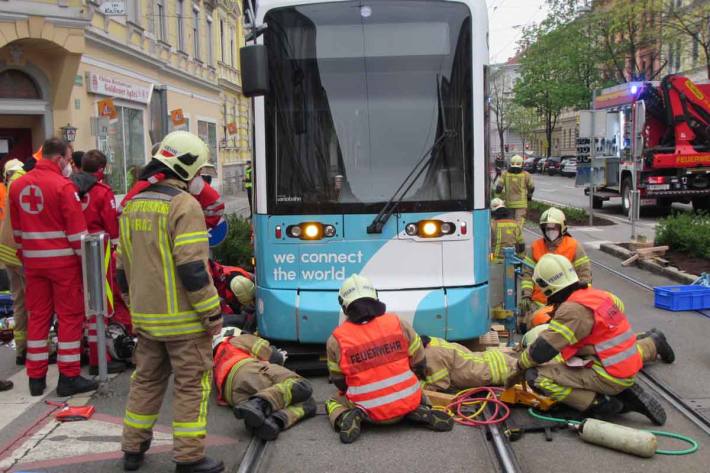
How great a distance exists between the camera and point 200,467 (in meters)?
4.44

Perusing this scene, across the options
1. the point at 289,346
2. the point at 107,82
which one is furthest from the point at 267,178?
the point at 107,82

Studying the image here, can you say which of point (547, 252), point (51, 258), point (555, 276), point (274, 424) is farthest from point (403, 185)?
point (51, 258)

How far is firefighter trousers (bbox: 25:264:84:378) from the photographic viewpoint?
19.8 ft

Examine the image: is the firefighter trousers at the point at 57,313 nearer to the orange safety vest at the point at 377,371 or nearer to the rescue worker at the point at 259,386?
the rescue worker at the point at 259,386

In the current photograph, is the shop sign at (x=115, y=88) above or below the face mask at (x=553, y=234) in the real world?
above

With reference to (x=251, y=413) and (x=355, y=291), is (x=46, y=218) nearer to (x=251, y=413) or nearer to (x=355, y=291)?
(x=251, y=413)

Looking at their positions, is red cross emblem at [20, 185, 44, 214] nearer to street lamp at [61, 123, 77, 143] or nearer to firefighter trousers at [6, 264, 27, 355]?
firefighter trousers at [6, 264, 27, 355]

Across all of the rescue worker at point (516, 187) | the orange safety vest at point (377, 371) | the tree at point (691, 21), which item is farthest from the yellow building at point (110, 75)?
the tree at point (691, 21)

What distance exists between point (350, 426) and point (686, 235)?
8.96 metres

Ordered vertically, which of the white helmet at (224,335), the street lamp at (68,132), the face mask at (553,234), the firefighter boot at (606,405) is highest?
the street lamp at (68,132)

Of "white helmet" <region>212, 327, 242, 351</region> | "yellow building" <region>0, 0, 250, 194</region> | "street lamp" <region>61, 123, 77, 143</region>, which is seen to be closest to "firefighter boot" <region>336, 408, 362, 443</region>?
"white helmet" <region>212, 327, 242, 351</region>

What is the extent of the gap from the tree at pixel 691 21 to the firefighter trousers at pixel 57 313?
98.2 ft

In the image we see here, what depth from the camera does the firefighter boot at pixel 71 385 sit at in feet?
20.0

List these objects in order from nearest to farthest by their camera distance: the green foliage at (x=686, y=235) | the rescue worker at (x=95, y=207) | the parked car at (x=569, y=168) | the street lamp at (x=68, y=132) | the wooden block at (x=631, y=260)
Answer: the rescue worker at (x=95, y=207) < the green foliage at (x=686, y=235) < the wooden block at (x=631, y=260) < the street lamp at (x=68, y=132) < the parked car at (x=569, y=168)
